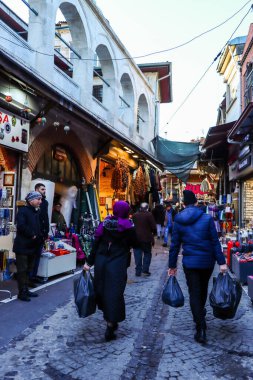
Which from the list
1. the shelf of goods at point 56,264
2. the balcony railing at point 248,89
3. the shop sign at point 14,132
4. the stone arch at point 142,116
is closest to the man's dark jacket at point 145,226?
the shelf of goods at point 56,264

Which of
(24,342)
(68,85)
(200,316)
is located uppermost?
(68,85)

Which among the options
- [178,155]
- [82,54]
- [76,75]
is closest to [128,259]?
[76,75]

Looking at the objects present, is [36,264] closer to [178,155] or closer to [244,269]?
[244,269]

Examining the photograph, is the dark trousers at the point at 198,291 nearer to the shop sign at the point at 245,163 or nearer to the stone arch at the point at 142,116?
the shop sign at the point at 245,163

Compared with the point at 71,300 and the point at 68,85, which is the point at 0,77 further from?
the point at 71,300

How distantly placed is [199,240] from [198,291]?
611 millimetres

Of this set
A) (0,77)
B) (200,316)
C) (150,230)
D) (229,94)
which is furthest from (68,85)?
(229,94)

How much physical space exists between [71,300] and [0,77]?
4506 mm

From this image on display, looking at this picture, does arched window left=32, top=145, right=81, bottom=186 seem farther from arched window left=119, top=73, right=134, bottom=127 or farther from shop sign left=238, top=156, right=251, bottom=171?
arched window left=119, top=73, right=134, bottom=127

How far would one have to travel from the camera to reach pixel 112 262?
15.1ft

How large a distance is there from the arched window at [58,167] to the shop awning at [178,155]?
23.0 feet

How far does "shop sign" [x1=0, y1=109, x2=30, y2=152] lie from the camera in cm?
740

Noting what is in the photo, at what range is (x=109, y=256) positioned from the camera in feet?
15.1

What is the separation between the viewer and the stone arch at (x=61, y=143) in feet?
29.5
